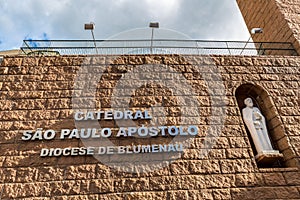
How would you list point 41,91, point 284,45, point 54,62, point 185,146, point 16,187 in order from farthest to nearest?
point 284,45 → point 54,62 → point 41,91 → point 185,146 → point 16,187

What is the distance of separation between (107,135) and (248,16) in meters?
7.50

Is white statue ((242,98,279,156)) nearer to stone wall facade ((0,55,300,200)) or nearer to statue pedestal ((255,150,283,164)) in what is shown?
statue pedestal ((255,150,283,164))

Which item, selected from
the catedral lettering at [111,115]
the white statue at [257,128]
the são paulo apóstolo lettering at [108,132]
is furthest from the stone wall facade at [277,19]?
the catedral lettering at [111,115]

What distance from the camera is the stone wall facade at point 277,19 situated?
6708 millimetres

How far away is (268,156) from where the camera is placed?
4621mm

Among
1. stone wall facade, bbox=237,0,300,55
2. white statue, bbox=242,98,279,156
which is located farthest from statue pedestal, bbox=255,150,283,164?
stone wall facade, bbox=237,0,300,55

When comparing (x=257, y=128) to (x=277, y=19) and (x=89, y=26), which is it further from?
(x=89, y=26)

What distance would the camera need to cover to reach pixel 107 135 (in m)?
4.74

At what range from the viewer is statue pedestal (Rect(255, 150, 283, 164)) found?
4.63 m

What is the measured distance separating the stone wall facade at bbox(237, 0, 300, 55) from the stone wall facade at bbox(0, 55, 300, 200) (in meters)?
1.08

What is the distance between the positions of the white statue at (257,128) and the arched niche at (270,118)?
0.45 feet

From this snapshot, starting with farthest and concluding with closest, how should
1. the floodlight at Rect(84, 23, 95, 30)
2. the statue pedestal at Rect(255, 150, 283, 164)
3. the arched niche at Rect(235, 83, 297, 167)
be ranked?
the floodlight at Rect(84, 23, 95, 30), the arched niche at Rect(235, 83, 297, 167), the statue pedestal at Rect(255, 150, 283, 164)

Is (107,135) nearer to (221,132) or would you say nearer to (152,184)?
(152,184)

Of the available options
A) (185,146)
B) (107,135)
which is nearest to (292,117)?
(185,146)
